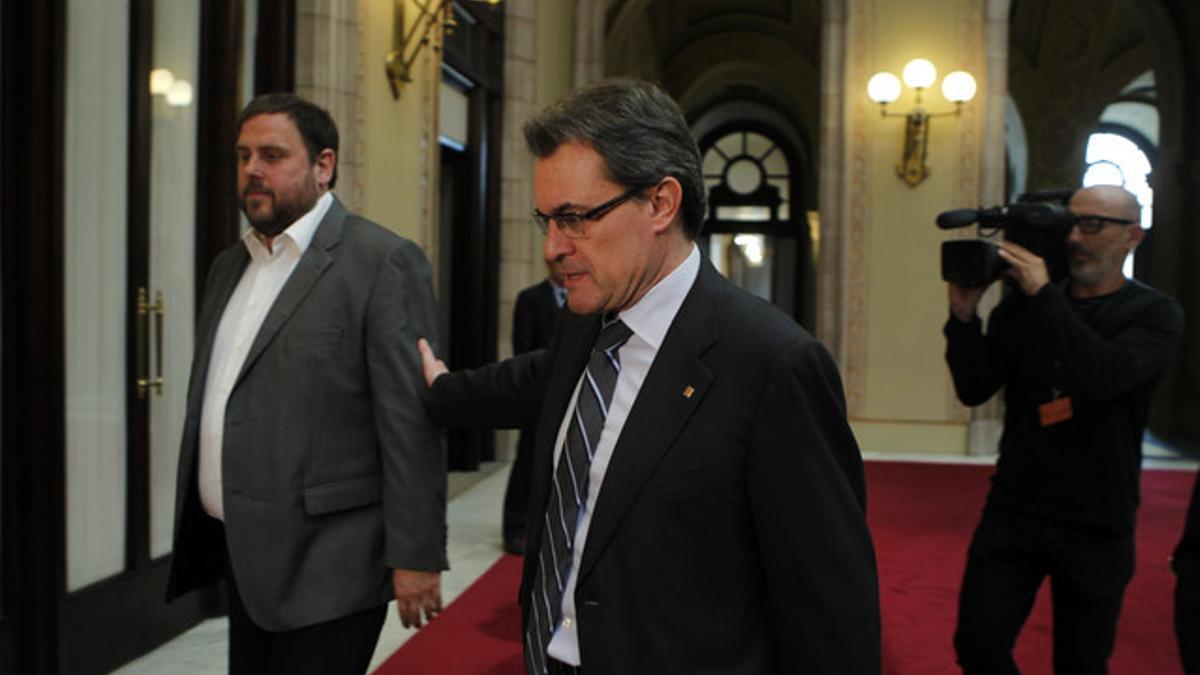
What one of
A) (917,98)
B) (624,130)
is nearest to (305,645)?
(624,130)

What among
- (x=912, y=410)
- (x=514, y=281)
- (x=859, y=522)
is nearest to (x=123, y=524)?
(x=859, y=522)

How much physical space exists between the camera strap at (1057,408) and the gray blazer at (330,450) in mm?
1513

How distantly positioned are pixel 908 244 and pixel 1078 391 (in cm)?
781

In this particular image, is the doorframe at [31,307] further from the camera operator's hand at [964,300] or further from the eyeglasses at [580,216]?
the camera operator's hand at [964,300]

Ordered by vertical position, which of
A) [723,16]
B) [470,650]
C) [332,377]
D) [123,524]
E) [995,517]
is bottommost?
[470,650]

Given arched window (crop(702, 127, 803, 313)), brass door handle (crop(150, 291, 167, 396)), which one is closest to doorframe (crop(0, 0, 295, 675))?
brass door handle (crop(150, 291, 167, 396))

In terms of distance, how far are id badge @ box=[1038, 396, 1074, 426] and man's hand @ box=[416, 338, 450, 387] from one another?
1510 millimetres

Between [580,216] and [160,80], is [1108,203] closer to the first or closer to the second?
[580,216]

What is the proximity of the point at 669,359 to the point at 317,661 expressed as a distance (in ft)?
3.44

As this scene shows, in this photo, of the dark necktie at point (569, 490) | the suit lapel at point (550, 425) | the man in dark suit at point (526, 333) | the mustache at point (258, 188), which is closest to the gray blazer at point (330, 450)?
the mustache at point (258, 188)

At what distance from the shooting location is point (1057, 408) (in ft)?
9.01

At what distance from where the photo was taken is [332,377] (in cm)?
212

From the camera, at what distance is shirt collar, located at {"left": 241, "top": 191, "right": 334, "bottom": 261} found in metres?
2.21

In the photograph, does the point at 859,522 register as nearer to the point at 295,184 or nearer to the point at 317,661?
Answer: the point at 317,661
